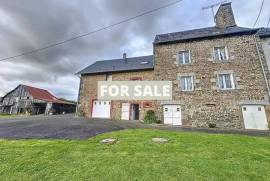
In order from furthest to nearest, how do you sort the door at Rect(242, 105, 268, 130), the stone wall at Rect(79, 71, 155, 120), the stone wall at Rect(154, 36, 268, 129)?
the stone wall at Rect(79, 71, 155, 120)
the stone wall at Rect(154, 36, 268, 129)
the door at Rect(242, 105, 268, 130)

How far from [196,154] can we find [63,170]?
3.59 meters

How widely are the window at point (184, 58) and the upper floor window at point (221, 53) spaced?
2125mm

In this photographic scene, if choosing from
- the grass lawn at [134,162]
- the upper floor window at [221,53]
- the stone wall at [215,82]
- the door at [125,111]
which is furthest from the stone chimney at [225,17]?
the grass lawn at [134,162]

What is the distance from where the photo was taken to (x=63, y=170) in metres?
3.44

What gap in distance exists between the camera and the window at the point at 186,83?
1262cm

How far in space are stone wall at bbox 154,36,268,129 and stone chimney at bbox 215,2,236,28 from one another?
2462 millimetres

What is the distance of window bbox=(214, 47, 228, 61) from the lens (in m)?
12.2

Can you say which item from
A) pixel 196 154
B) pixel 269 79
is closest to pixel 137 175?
pixel 196 154

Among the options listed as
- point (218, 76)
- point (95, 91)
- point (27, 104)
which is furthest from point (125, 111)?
point (27, 104)

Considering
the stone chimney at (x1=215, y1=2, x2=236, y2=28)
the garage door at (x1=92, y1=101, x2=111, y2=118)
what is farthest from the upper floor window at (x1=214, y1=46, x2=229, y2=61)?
the garage door at (x1=92, y1=101, x2=111, y2=118)

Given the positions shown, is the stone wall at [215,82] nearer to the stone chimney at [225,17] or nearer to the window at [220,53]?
the window at [220,53]

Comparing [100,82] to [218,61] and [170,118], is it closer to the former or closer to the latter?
[170,118]

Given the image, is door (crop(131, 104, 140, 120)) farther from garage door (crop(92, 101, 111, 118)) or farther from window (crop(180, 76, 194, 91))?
window (crop(180, 76, 194, 91))

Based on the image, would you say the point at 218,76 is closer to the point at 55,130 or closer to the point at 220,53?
the point at 220,53
